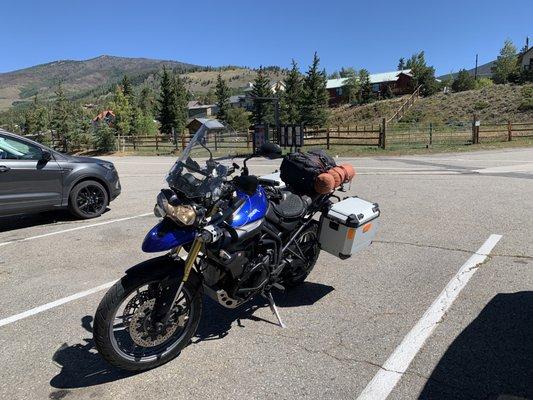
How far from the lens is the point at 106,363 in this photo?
342 cm

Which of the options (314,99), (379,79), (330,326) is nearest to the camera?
(330,326)

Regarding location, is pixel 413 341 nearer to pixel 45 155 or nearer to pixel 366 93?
pixel 45 155

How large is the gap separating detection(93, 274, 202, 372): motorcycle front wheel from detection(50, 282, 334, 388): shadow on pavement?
0.18 m

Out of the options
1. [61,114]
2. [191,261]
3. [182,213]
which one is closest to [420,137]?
[191,261]

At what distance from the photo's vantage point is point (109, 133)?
3547 cm

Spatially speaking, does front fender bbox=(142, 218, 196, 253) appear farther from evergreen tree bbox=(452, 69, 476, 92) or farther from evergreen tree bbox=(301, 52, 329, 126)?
evergreen tree bbox=(452, 69, 476, 92)

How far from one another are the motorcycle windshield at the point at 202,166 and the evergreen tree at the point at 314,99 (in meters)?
40.4

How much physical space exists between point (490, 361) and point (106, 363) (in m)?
2.80

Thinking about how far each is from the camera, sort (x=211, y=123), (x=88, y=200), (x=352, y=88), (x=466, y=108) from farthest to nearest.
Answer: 1. (x=352, y=88)
2. (x=466, y=108)
3. (x=88, y=200)
4. (x=211, y=123)

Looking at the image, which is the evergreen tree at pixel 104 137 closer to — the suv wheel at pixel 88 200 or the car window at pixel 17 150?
the suv wheel at pixel 88 200

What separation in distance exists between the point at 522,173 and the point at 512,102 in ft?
134

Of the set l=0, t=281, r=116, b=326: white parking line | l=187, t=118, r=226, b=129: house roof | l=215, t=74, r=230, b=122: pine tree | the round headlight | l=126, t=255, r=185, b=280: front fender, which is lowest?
l=0, t=281, r=116, b=326: white parking line

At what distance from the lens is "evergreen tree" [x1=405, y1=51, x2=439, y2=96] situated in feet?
221

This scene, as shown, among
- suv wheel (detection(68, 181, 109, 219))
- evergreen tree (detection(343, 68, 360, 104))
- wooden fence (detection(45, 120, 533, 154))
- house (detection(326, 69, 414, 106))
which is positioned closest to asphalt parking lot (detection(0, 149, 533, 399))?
suv wheel (detection(68, 181, 109, 219))
